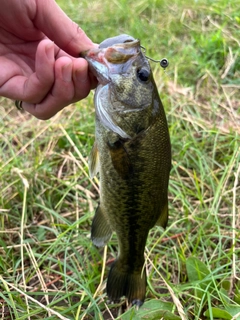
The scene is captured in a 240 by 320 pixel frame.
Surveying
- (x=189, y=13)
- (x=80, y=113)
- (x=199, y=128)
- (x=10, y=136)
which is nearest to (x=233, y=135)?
(x=199, y=128)

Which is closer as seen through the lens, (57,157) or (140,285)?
(140,285)

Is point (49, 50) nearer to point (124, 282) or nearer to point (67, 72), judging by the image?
point (67, 72)

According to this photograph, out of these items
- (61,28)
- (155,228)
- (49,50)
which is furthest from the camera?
(155,228)

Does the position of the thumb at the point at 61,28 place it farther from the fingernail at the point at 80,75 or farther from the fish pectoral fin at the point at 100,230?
the fish pectoral fin at the point at 100,230

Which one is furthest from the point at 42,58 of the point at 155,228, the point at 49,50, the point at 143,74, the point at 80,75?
the point at 155,228

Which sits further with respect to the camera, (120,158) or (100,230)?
(100,230)

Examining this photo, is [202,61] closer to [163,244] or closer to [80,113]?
[80,113]

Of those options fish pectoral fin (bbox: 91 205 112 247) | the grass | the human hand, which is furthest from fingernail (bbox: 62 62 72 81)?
the grass
